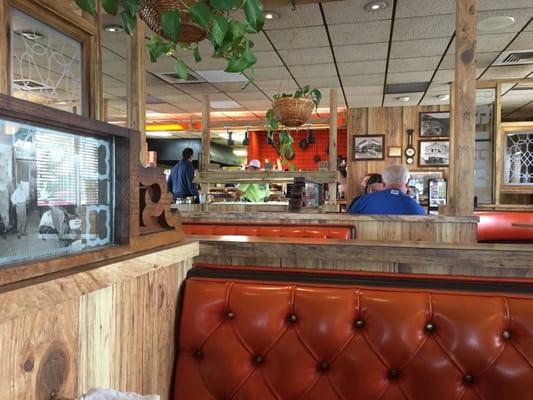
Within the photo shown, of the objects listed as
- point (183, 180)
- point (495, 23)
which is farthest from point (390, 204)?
point (183, 180)

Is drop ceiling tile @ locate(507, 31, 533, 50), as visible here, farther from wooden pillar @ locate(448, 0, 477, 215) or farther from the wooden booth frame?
the wooden booth frame

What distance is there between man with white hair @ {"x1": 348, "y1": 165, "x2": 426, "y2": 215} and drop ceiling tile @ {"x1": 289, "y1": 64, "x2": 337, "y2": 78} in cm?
308

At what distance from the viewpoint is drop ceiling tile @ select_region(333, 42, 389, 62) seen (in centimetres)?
530

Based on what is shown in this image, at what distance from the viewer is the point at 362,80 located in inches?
275

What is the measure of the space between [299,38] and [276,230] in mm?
3136

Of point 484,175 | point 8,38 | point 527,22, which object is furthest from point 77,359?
point 484,175

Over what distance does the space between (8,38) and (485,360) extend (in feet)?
10.3

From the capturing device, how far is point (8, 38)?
8.80 feet

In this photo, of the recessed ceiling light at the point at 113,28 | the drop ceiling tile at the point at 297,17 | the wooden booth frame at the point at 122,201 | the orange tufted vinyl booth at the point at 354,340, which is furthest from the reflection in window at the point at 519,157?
the wooden booth frame at the point at 122,201

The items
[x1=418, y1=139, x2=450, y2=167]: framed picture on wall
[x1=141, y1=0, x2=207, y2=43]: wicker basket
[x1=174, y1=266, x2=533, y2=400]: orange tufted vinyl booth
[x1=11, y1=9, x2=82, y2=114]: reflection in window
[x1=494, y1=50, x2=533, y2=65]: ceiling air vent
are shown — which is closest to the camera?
[x1=174, y1=266, x2=533, y2=400]: orange tufted vinyl booth

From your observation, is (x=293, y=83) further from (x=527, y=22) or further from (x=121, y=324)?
(x=121, y=324)

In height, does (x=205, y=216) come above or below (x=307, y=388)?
above

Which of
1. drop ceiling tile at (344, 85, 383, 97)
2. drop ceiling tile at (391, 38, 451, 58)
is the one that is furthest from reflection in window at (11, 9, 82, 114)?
drop ceiling tile at (344, 85, 383, 97)

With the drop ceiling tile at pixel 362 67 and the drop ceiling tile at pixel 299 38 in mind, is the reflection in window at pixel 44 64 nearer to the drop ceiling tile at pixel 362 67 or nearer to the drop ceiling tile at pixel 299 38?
the drop ceiling tile at pixel 299 38
